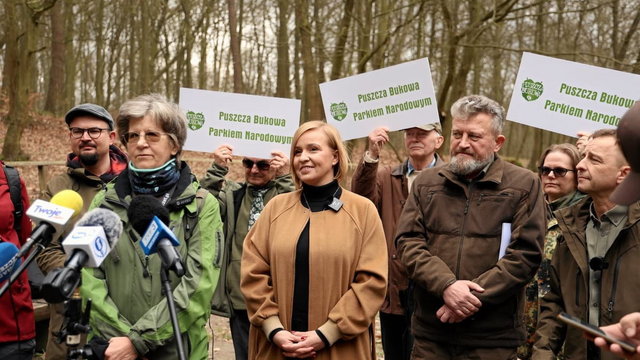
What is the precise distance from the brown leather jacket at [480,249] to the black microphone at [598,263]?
1.47ft

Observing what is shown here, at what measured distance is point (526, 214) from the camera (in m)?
3.77

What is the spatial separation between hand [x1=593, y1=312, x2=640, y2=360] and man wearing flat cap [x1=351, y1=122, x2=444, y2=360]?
221 cm

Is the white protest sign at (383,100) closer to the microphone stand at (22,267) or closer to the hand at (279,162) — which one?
the hand at (279,162)

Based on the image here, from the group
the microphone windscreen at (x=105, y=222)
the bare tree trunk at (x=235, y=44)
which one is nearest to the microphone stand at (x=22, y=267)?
the microphone windscreen at (x=105, y=222)

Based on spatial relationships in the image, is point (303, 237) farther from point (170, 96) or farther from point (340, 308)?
point (170, 96)

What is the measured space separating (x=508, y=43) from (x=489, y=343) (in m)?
16.9

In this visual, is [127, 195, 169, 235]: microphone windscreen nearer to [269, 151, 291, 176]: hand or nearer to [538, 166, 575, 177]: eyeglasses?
[269, 151, 291, 176]: hand

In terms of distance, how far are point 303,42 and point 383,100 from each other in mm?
8835

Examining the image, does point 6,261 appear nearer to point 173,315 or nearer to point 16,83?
point 173,315

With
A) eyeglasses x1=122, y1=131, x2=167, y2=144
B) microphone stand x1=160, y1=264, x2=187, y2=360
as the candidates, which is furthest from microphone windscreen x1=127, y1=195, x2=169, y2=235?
eyeglasses x1=122, y1=131, x2=167, y2=144

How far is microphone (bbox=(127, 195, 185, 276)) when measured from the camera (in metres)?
2.33

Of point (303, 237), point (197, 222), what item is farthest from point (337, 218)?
point (197, 222)

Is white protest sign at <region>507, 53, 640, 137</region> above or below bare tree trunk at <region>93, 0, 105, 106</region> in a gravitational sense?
below

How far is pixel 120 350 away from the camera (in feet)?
10.1
